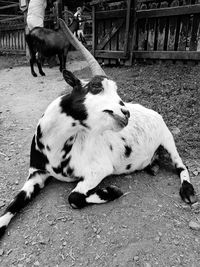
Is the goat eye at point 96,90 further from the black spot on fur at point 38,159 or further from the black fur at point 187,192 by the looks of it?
the black fur at point 187,192

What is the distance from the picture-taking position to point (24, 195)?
2.84 metres

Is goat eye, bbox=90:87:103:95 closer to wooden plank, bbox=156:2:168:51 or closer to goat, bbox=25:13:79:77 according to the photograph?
wooden plank, bbox=156:2:168:51

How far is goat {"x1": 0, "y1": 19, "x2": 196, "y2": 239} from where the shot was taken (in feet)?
8.23

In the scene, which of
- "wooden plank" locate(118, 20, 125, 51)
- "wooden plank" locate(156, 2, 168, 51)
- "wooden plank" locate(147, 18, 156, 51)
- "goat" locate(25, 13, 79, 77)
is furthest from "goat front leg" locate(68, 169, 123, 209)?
"goat" locate(25, 13, 79, 77)

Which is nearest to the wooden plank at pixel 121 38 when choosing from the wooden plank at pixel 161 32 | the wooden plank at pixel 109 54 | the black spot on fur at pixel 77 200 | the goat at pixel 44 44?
the wooden plank at pixel 109 54

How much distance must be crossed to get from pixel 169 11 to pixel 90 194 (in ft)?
18.4

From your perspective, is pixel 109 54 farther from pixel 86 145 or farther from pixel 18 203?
pixel 18 203

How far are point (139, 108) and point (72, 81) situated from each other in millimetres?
1237

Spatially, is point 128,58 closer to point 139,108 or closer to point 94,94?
point 139,108

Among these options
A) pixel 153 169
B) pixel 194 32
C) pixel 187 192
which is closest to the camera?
pixel 187 192

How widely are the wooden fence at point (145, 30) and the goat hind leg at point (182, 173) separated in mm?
3666

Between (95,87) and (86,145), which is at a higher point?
(95,87)

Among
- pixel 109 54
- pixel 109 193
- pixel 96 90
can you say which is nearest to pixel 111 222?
pixel 109 193

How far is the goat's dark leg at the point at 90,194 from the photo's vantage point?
8.89ft
